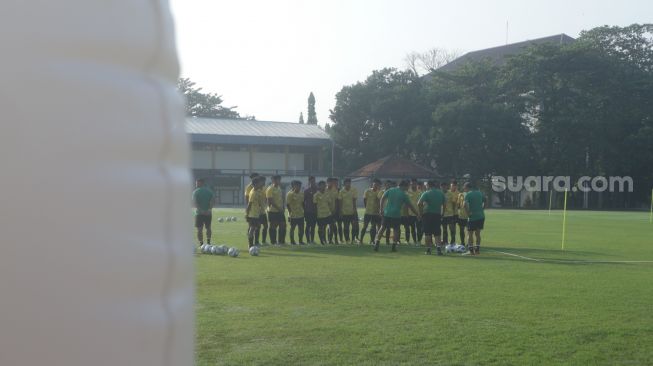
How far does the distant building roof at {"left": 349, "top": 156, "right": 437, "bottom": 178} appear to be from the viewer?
2145 inches

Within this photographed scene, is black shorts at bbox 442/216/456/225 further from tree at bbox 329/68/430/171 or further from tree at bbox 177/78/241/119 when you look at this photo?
tree at bbox 177/78/241/119

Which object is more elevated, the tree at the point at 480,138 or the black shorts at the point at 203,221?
the tree at the point at 480,138

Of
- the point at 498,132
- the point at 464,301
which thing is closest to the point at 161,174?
the point at 464,301

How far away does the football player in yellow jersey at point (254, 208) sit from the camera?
17.5 m

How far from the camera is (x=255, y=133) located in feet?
198

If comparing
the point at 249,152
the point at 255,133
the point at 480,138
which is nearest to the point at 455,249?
the point at 480,138

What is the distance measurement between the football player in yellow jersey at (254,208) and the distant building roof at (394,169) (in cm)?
3649

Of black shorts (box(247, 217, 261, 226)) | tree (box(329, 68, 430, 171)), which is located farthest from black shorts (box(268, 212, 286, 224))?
tree (box(329, 68, 430, 171))

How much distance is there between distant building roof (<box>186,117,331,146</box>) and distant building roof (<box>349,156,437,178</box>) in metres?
6.66

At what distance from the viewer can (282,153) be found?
6116 cm

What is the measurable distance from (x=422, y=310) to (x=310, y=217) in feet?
36.3

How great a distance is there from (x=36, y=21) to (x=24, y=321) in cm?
33

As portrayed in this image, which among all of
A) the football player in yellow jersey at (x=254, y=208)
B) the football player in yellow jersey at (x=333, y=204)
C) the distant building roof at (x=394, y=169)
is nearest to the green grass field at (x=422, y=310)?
the football player in yellow jersey at (x=254, y=208)

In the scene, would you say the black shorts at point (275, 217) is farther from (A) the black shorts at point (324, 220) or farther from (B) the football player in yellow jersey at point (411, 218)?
(B) the football player in yellow jersey at point (411, 218)
